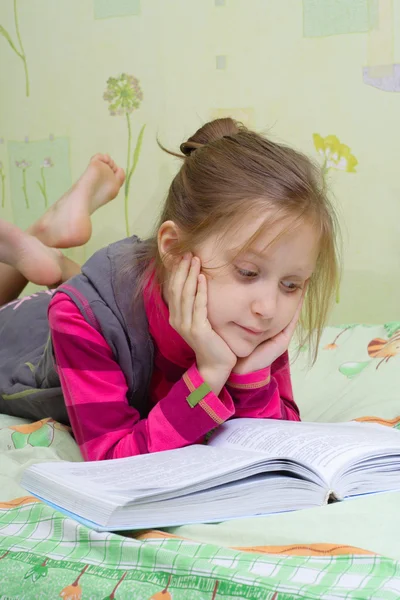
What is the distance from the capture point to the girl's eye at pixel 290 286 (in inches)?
35.0

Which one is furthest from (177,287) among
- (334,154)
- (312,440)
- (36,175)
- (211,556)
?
(36,175)

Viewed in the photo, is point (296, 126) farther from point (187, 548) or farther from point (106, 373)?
point (187, 548)

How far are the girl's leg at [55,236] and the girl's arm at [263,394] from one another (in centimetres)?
56

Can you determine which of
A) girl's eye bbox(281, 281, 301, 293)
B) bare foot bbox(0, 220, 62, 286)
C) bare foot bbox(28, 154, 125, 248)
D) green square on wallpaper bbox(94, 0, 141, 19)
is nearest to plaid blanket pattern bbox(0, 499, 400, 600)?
girl's eye bbox(281, 281, 301, 293)

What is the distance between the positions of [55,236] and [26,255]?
13 cm

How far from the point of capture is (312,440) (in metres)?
0.80

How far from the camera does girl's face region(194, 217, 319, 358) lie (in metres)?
0.85

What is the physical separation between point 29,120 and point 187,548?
171 cm

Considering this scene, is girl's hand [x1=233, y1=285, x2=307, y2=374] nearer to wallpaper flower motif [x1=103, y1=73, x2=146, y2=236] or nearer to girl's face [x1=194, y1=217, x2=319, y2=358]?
girl's face [x1=194, y1=217, x2=319, y2=358]

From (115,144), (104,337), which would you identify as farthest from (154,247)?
(115,144)

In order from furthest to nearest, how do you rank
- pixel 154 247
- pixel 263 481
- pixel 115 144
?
pixel 115 144, pixel 154 247, pixel 263 481

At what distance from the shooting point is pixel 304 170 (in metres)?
0.93

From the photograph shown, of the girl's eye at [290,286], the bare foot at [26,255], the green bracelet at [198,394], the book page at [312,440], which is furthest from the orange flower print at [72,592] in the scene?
the bare foot at [26,255]

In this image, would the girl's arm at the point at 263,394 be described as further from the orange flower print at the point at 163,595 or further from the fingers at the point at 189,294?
the orange flower print at the point at 163,595
